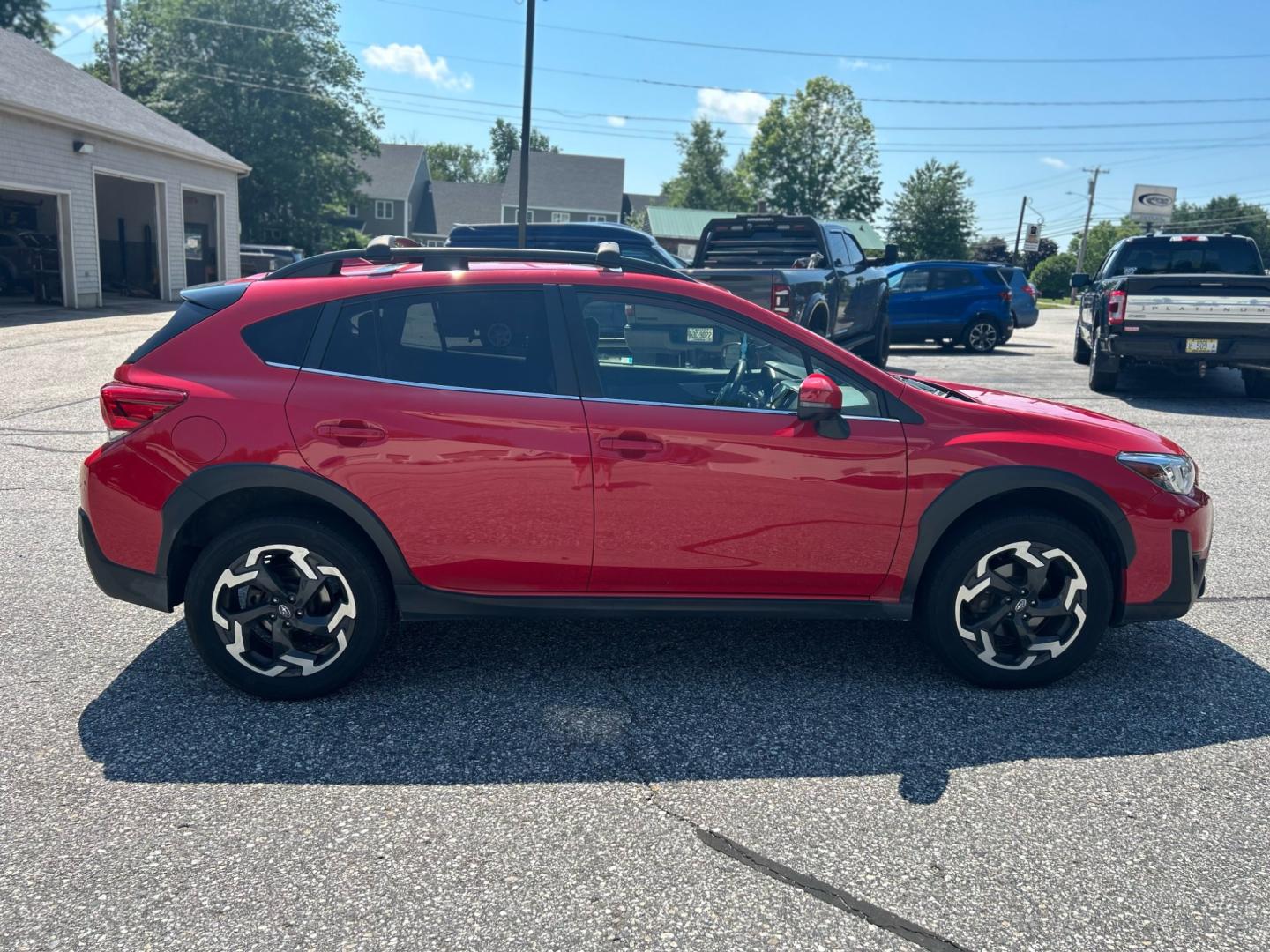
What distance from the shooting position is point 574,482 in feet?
12.6

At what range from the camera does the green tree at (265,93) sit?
44969mm

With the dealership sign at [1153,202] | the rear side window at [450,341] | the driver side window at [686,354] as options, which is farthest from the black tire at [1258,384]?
the dealership sign at [1153,202]

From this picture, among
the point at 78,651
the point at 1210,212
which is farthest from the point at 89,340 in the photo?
the point at 1210,212

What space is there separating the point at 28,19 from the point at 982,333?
4966 centimetres

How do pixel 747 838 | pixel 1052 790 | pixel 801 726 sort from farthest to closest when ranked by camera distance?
1. pixel 801 726
2. pixel 1052 790
3. pixel 747 838

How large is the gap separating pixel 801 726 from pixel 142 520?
8.55ft

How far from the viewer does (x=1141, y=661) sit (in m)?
4.51

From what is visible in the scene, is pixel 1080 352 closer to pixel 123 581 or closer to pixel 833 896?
pixel 833 896

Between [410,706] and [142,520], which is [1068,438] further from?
[142,520]

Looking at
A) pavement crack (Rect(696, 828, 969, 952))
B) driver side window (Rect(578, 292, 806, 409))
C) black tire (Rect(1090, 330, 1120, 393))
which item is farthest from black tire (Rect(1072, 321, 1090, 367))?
pavement crack (Rect(696, 828, 969, 952))

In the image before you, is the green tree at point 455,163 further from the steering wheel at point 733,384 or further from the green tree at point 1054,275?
the steering wheel at point 733,384

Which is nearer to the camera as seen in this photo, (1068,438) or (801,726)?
(801,726)

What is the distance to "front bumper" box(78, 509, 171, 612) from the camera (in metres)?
3.90

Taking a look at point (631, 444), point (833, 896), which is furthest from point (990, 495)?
point (833, 896)
